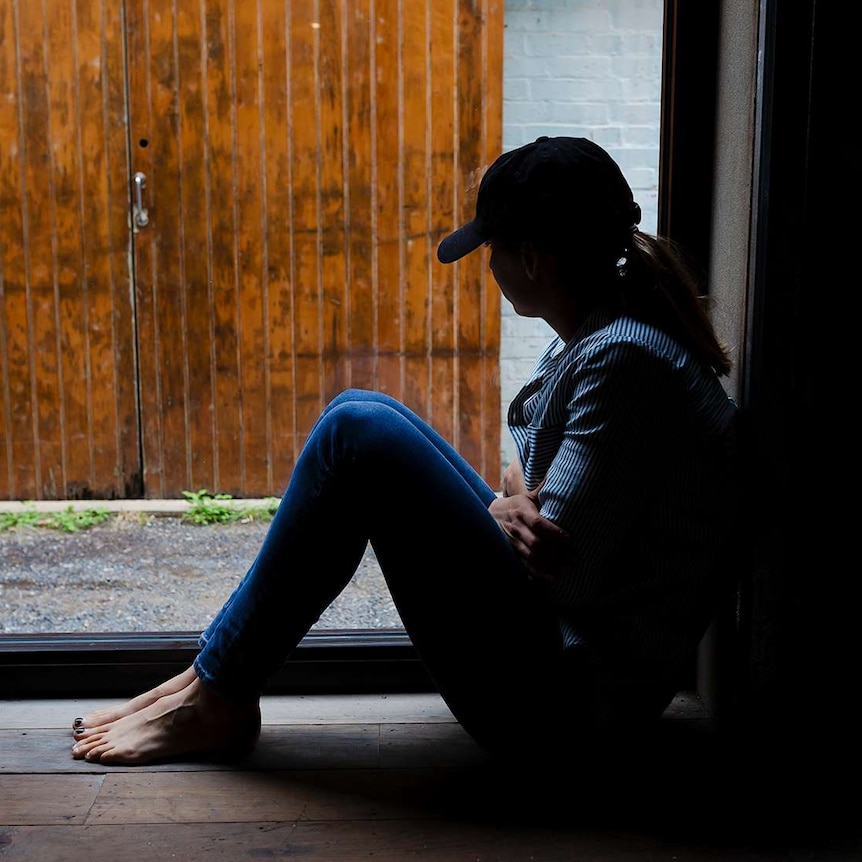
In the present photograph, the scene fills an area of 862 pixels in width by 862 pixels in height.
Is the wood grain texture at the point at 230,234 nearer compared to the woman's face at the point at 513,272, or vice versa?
the woman's face at the point at 513,272

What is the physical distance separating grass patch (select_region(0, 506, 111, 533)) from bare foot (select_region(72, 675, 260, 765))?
187 cm

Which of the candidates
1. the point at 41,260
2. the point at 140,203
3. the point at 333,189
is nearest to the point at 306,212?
the point at 333,189

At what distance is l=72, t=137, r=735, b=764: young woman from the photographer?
1.19m

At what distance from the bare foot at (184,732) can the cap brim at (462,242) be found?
2.19ft

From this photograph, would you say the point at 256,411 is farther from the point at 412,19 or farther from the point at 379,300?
the point at 412,19

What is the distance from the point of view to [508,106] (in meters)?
3.41

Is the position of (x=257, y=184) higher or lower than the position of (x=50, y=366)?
higher

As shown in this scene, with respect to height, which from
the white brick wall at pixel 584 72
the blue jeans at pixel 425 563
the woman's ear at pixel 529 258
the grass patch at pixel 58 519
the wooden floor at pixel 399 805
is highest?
the white brick wall at pixel 584 72

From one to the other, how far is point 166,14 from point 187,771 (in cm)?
254

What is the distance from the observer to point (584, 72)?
3.40 m

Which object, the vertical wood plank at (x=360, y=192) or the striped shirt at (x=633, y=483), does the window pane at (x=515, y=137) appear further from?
the striped shirt at (x=633, y=483)

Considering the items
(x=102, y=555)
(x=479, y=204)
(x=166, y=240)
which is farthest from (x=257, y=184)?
(x=479, y=204)

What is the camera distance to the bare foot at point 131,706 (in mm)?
1450

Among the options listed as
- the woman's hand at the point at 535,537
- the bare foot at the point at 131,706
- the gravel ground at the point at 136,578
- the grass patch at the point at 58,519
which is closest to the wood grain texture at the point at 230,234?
the grass patch at the point at 58,519
